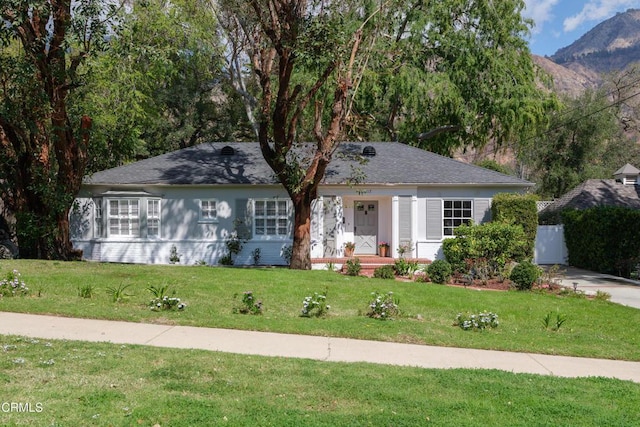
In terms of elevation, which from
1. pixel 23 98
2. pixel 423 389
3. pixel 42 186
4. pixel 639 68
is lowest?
pixel 423 389

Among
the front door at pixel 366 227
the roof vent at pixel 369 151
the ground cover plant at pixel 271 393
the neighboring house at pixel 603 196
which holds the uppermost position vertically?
the roof vent at pixel 369 151

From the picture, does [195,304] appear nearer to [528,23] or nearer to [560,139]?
[528,23]

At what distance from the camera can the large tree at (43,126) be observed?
13797mm

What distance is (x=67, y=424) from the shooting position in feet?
14.2

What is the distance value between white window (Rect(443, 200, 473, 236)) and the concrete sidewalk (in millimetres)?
12230

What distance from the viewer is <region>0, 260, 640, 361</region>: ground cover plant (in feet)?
27.5

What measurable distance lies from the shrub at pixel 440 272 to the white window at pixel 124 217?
1080 cm

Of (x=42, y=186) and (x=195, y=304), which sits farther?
(x=42, y=186)

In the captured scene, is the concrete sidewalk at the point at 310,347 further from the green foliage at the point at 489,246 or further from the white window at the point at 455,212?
the white window at the point at 455,212

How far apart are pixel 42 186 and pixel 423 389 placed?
1400cm

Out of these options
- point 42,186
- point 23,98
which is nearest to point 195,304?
point 42,186

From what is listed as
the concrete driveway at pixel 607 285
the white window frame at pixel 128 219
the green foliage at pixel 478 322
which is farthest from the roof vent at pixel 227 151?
the green foliage at pixel 478 322

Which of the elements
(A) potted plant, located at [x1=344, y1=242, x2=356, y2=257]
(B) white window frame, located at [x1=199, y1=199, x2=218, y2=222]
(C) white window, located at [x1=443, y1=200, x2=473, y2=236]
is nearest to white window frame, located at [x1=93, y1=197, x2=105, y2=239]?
(B) white window frame, located at [x1=199, y1=199, x2=218, y2=222]

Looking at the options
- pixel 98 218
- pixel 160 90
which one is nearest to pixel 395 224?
pixel 98 218
